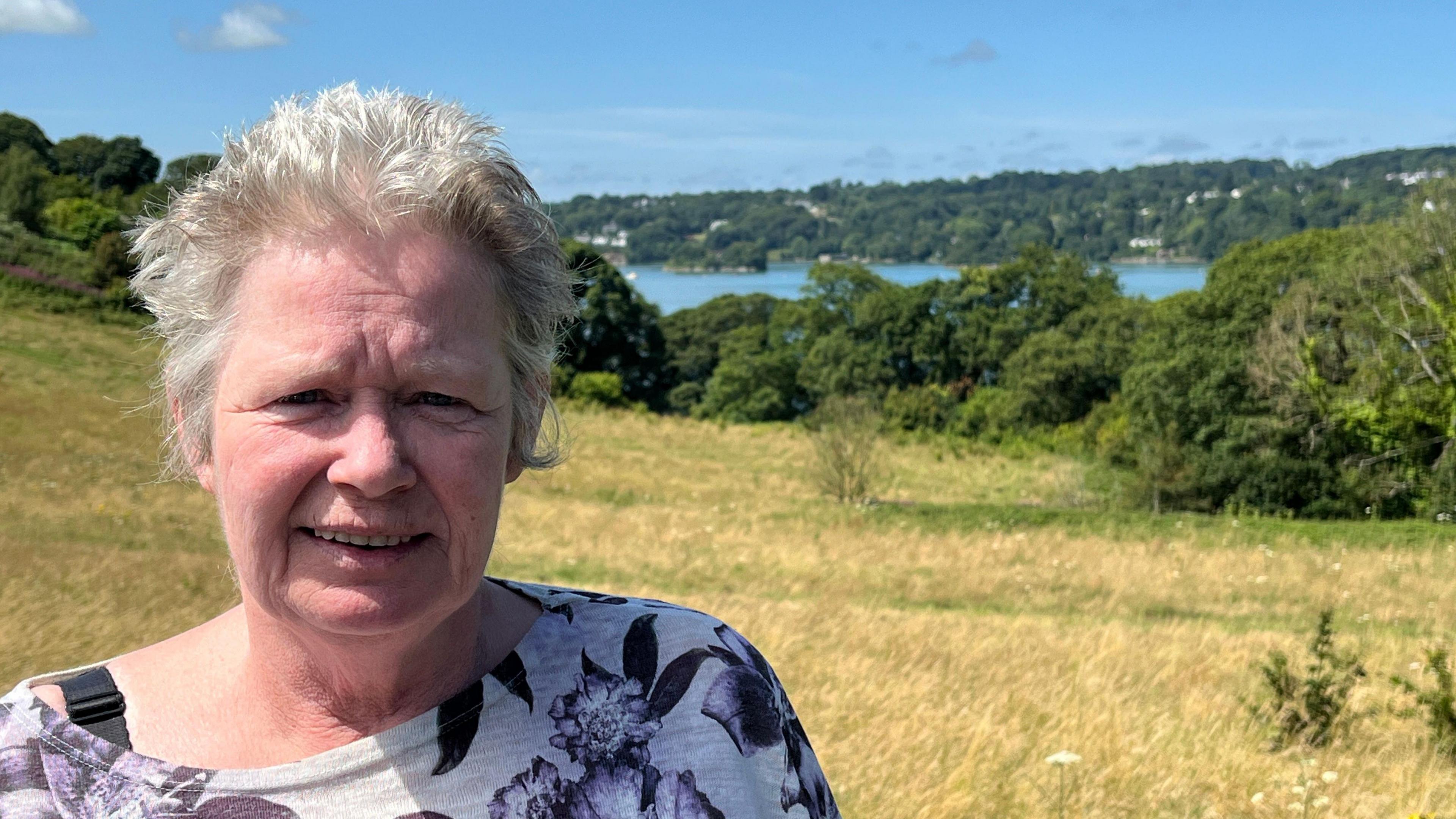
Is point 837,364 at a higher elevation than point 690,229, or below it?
below

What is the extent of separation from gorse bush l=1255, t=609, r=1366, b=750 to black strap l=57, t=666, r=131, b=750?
18.1ft

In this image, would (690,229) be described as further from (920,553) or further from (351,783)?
(351,783)

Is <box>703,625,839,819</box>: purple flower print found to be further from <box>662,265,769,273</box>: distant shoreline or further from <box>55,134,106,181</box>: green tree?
<box>662,265,769,273</box>: distant shoreline

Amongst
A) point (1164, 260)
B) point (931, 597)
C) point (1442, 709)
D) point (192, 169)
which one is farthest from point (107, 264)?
point (1164, 260)

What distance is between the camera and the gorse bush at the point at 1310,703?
5.75 metres

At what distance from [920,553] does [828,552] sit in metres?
1.39

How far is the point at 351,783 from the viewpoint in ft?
4.92

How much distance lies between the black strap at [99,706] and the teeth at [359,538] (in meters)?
0.38

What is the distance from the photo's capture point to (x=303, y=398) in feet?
4.72

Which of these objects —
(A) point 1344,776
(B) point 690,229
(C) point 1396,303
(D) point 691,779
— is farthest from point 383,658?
(B) point 690,229

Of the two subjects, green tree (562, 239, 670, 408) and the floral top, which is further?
green tree (562, 239, 670, 408)

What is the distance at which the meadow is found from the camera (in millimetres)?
4809

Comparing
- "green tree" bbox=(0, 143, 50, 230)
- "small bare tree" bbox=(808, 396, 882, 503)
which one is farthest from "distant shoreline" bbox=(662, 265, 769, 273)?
"small bare tree" bbox=(808, 396, 882, 503)

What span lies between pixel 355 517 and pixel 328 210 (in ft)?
1.27
